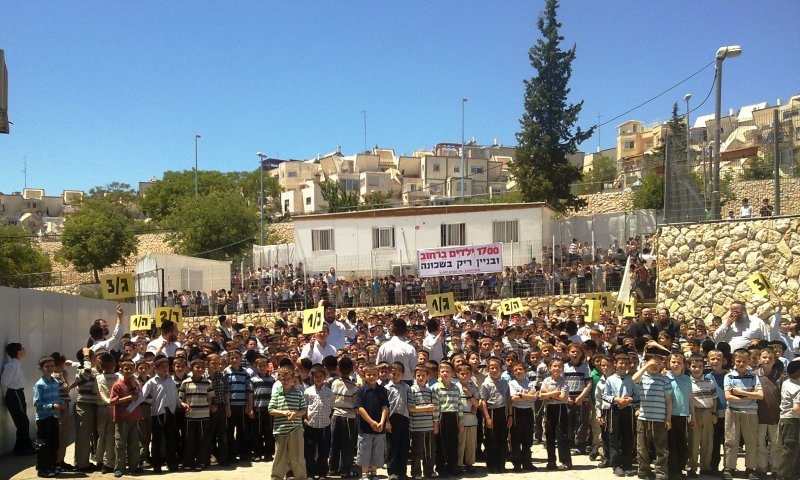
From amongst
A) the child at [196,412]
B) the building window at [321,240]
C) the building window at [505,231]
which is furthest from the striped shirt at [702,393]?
the building window at [321,240]

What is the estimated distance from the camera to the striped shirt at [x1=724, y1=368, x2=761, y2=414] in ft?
37.3

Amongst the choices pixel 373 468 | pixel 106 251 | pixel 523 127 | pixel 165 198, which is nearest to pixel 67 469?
pixel 373 468

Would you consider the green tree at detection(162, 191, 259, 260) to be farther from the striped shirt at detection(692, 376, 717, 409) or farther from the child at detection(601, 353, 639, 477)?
the striped shirt at detection(692, 376, 717, 409)

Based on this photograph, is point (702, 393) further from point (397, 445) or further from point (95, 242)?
point (95, 242)

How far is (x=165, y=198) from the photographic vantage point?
9019 cm

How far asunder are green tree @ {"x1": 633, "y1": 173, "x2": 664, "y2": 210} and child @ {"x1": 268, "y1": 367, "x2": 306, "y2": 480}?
162 feet

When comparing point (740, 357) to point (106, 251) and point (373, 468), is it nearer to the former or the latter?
point (373, 468)

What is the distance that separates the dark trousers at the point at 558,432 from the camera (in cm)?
1205

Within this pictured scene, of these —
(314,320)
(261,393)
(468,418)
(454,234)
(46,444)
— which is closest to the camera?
(46,444)

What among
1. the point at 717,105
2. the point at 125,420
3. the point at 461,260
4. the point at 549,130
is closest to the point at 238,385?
the point at 125,420

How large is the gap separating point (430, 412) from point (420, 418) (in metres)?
0.17

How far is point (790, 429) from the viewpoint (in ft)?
35.6

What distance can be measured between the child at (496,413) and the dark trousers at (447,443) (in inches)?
23.3

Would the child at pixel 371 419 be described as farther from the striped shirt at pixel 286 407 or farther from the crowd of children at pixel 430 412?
the striped shirt at pixel 286 407
